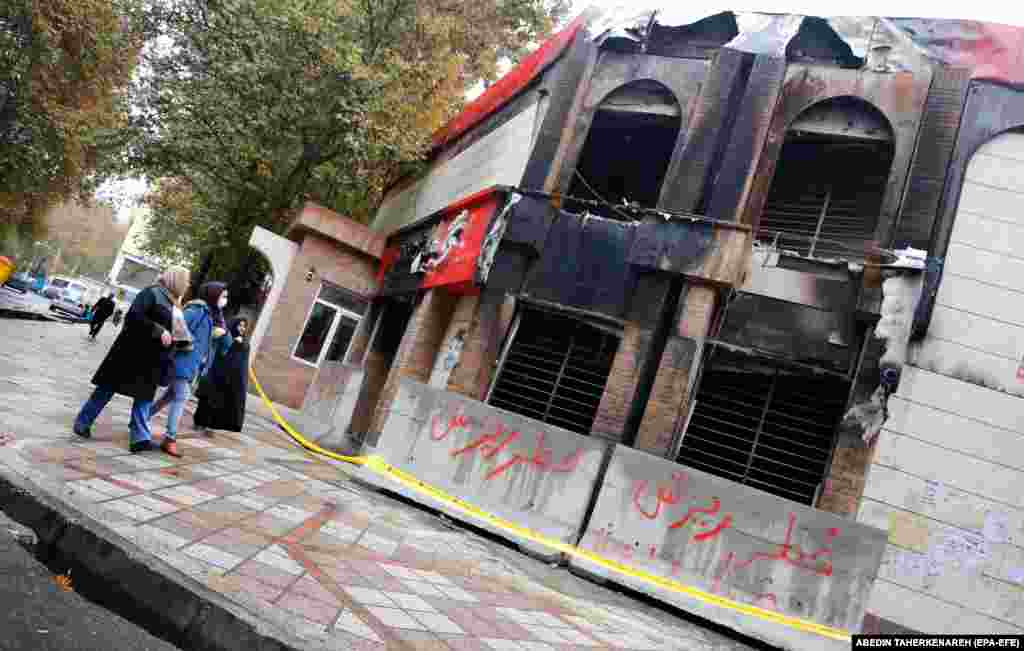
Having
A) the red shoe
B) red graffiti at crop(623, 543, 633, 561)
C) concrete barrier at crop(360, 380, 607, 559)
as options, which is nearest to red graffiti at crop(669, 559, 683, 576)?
red graffiti at crop(623, 543, 633, 561)

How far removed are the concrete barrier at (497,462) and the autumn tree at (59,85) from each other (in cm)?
1462

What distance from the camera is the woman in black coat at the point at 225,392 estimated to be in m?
8.29

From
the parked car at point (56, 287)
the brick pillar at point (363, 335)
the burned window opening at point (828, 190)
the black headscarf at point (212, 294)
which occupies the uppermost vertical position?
the burned window opening at point (828, 190)

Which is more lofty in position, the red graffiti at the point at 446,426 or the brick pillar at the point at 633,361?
the brick pillar at the point at 633,361

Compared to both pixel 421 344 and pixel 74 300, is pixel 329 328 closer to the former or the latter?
pixel 421 344

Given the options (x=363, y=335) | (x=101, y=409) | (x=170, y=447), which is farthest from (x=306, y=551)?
(x=363, y=335)

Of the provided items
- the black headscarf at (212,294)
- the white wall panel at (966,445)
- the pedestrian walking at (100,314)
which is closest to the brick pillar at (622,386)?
the white wall panel at (966,445)

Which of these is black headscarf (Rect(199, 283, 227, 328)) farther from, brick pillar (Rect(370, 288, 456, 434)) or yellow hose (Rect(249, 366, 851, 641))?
brick pillar (Rect(370, 288, 456, 434))

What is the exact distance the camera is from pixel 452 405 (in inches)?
333

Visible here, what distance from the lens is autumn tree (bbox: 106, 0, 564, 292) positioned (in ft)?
54.5

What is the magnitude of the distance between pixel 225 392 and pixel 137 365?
8.61ft

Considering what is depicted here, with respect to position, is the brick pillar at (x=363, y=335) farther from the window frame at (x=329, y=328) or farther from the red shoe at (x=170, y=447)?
the red shoe at (x=170, y=447)

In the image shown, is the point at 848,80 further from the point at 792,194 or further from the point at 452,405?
the point at 452,405

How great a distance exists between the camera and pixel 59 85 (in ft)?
66.4
